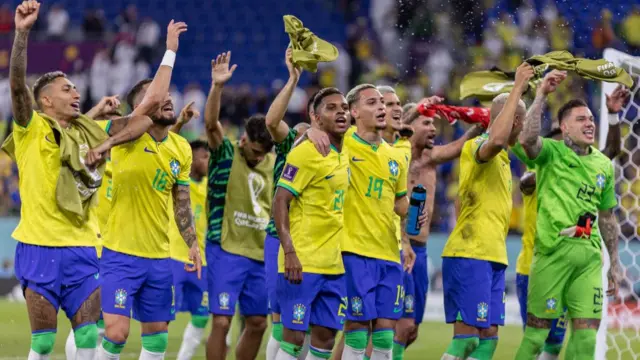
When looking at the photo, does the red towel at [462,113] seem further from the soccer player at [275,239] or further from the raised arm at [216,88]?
the raised arm at [216,88]

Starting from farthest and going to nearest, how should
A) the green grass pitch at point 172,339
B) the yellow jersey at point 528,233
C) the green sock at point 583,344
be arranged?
the green grass pitch at point 172,339, the yellow jersey at point 528,233, the green sock at point 583,344

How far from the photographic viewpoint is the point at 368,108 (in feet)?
29.5

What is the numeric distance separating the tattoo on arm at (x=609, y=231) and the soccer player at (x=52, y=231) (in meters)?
4.52

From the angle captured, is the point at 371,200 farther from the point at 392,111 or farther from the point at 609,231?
the point at 609,231

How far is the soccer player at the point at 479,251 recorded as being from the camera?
9.51 meters

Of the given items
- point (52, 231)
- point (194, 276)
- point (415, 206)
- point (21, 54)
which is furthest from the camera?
point (194, 276)

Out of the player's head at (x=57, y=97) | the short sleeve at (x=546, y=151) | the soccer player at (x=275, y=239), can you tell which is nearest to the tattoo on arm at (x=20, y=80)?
the player's head at (x=57, y=97)

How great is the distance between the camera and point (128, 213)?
890 centimetres

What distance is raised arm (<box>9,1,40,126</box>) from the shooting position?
7253 millimetres

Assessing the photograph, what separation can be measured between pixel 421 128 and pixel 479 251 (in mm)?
1501

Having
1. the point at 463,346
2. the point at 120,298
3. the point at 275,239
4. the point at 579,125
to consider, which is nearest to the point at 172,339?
the point at 275,239

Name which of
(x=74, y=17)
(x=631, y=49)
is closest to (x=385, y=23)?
(x=631, y=49)

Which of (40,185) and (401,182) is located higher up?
(401,182)

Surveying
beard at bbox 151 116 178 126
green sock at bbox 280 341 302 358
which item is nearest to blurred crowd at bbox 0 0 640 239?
beard at bbox 151 116 178 126
